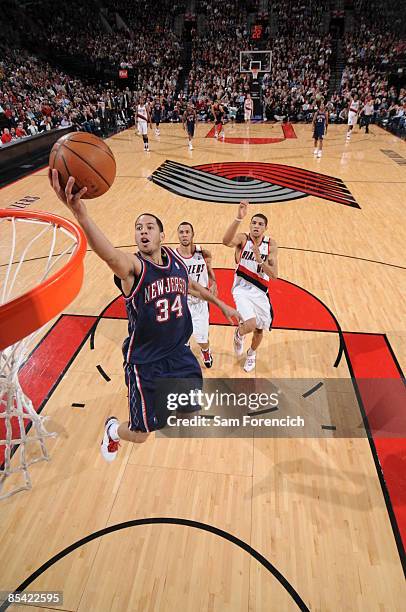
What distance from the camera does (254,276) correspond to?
13.8 ft

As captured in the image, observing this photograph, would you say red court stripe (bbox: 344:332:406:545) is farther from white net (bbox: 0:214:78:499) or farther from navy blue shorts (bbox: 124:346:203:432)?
white net (bbox: 0:214:78:499)

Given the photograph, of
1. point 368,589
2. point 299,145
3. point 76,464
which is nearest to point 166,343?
point 76,464

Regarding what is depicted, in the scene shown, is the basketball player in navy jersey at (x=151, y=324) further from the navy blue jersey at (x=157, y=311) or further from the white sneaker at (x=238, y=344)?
the white sneaker at (x=238, y=344)

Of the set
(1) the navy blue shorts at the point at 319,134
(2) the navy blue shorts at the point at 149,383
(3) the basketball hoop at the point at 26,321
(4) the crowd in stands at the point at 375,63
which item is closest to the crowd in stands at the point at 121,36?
(4) the crowd in stands at the point at 375,63

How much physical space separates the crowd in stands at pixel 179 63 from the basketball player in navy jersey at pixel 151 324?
12.6 meters

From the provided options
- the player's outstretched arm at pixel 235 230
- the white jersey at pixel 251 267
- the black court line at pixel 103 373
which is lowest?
the black court line at pixel 103 373

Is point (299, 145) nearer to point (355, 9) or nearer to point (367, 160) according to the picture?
point (367, 160)

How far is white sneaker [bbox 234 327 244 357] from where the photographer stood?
4.36 meters

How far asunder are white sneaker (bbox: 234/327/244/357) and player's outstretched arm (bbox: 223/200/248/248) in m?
0.94

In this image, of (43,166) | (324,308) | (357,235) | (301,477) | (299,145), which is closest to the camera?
(301,477)

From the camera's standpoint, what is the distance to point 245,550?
107 inches

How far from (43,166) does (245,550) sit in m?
12.4

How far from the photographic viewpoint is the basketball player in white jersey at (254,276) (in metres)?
4.03

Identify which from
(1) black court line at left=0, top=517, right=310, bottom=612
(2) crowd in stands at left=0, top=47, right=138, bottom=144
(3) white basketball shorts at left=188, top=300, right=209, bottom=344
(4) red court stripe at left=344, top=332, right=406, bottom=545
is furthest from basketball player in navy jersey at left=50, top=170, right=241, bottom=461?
(2) crowd in stands at left=0, top=47, right=138, bottom=144
